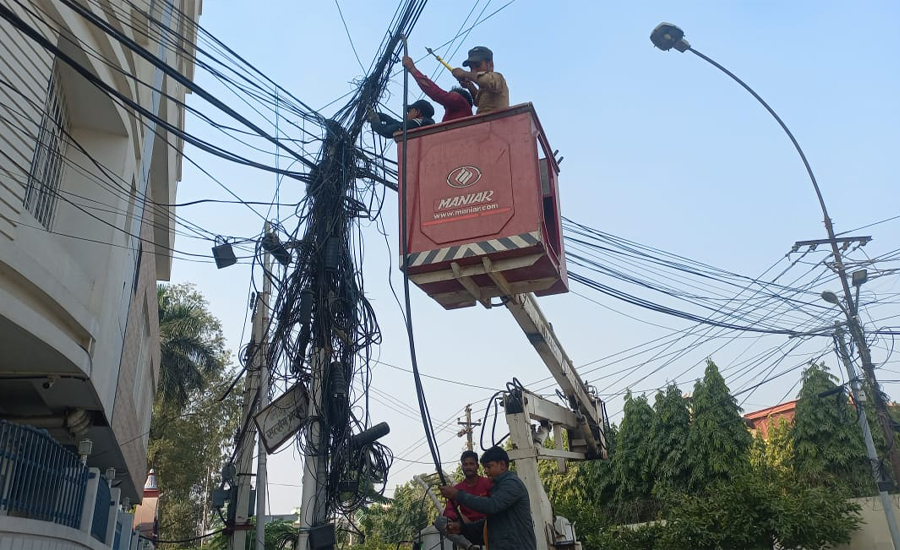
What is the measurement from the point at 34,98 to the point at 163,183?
228 inches

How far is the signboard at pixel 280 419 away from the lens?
701 cm

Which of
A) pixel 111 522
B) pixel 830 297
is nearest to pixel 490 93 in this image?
pixel 111 522

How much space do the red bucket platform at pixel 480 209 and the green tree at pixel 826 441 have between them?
22.1 meters

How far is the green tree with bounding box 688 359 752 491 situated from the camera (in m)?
24.3

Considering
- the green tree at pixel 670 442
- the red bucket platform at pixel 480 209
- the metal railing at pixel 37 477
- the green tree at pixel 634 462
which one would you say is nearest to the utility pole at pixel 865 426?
the green tree at pixel 670 442

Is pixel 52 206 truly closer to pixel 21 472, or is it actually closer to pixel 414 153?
pixel 21 472

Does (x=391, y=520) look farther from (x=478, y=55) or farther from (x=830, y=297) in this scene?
(x=478, y=55)

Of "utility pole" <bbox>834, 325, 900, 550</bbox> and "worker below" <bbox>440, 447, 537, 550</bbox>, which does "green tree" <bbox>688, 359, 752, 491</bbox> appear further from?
"worker below" <bbox>440, 447, 537, 550</bbox>

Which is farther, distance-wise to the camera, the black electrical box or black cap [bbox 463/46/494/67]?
black cap [bbox 463/46/494/67]

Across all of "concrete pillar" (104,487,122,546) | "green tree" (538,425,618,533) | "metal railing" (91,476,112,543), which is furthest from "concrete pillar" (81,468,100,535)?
"green tree" (538,425,618,533)

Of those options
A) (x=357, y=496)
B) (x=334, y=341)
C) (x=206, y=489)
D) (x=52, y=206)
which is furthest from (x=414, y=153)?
(x=206, y=489)

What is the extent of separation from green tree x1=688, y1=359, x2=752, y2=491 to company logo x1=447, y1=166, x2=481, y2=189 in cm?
2047

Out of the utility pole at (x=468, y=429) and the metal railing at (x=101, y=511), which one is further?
the utility pole at (x=468, y=429)

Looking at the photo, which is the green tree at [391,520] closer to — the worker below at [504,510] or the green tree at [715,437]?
the green tree at [715,437]
